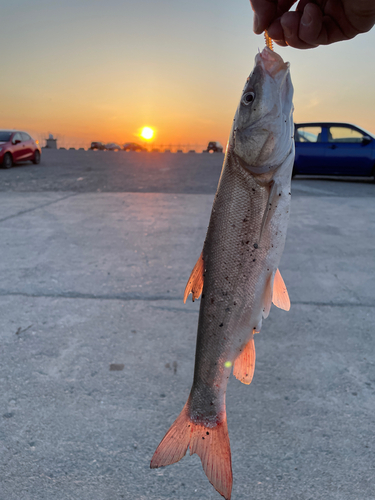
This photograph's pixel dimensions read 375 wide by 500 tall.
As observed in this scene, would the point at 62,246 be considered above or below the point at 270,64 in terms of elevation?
below

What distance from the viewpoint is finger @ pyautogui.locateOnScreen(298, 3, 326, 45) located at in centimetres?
159

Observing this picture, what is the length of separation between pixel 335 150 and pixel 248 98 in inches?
422

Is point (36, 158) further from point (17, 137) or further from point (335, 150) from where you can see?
point (335, 150)

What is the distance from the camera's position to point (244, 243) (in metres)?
1.34

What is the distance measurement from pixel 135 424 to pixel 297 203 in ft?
22.2

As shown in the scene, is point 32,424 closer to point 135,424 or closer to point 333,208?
point 135,424

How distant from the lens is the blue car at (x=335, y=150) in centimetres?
1090

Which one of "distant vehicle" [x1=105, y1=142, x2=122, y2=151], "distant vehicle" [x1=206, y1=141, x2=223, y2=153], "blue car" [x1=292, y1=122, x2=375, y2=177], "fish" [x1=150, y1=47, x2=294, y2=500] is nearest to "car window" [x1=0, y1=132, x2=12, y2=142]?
"blue car" [x1=292, y1=122, x2=375, y2=177]

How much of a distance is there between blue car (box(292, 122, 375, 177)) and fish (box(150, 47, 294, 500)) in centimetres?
1032

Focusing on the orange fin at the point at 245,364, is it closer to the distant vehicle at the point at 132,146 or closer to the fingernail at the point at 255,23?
the fingernail at the point at 255,23

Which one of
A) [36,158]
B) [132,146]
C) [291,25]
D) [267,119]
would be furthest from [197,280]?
[132,146]

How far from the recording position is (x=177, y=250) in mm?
4844

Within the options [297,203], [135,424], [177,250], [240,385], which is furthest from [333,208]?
[135,424]

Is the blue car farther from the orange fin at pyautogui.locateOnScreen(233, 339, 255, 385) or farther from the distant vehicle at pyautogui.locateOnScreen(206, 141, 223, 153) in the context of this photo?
the distant vehicle at pyautogui.locateOnScreen(206, 141, 223, 153)
